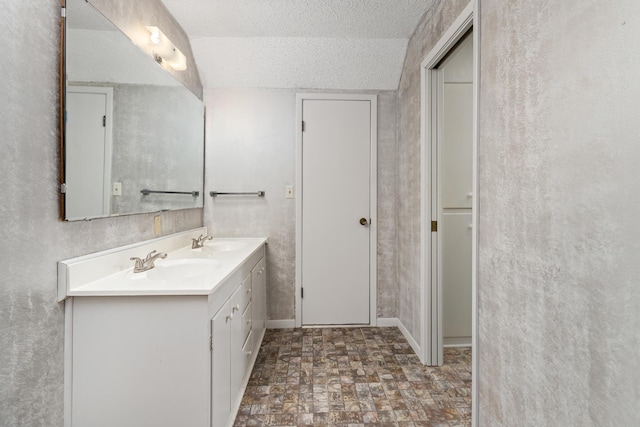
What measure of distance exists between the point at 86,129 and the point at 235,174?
4.83 feet

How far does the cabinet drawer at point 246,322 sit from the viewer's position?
1.78 metres

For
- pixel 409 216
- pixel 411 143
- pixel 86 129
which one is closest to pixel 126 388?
pixel 86 129

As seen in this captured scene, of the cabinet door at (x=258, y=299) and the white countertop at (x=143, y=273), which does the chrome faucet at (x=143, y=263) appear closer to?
the white countertop at (x=143, y=273)

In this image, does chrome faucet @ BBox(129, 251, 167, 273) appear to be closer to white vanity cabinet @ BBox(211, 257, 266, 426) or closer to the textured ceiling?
white vanity cabinet @ BBox(211, 257, 266, 426)

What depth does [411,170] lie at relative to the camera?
2404mm

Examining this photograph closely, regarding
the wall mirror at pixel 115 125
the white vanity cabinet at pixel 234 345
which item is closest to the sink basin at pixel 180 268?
the white vanity cabinet at pixel 234 345

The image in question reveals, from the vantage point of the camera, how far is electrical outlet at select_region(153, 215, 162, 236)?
188 cm

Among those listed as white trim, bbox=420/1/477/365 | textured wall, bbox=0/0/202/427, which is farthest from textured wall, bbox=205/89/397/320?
textured wall, bbox=0/0/202/427

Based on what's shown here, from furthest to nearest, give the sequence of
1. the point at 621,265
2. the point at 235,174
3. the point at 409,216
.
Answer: the point at 235,174
the point at 409,216
the point at 621,265

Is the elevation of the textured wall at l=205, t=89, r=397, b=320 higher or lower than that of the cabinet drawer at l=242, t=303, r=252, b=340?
higher

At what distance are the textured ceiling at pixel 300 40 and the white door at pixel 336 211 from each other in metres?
0.27

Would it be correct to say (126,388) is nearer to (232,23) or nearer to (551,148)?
(551,148)

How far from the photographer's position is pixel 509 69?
1.15 metres

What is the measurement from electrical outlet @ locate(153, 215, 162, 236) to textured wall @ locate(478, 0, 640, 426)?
1.81 m
